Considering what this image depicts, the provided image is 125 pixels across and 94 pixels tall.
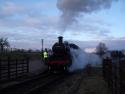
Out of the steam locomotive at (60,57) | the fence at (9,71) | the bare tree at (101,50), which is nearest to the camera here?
the fence at (9,71)

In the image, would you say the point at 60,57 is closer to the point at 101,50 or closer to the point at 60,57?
the point at 60,57

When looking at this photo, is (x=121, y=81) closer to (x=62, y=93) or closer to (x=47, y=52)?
(x=62, y=93)

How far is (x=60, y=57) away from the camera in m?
32.0

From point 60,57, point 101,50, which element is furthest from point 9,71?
point 101,50

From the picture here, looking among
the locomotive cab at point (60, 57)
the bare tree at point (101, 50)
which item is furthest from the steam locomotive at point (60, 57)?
the bare tree at point (101, 50)

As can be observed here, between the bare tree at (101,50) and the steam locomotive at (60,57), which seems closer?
the steam locomotive at (60,57)

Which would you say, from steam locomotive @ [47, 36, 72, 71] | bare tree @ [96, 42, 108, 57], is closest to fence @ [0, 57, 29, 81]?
steam locomotive @ [47, 36, 72, 71]

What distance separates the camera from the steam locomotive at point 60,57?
31.1 metres

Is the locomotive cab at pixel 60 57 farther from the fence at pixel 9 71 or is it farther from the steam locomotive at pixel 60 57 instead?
the fence at pixel 9 71

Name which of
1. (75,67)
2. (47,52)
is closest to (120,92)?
(47,52)

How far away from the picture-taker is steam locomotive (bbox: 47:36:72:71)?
3111 centimetres

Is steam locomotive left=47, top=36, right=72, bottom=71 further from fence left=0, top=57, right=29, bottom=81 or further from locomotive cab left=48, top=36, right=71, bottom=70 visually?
fence left=0, top=57, right=29, bottom=81

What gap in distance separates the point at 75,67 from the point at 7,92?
2156 cm

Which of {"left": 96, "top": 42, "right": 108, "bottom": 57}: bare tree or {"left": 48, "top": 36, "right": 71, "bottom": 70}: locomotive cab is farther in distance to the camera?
{"left": 96, "top": 42, "right": 108, "bottom": 57}: bare tree
